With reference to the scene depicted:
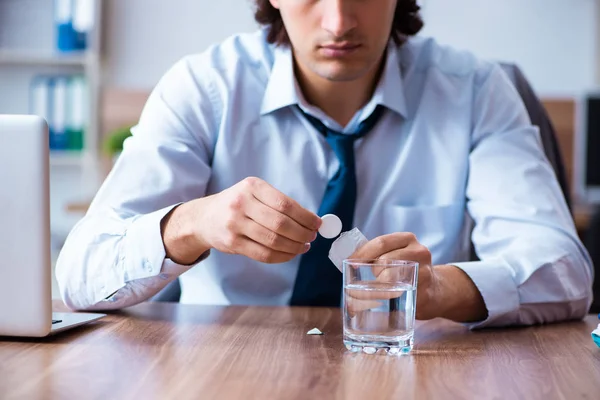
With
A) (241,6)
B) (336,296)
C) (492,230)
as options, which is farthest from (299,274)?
(241,6)

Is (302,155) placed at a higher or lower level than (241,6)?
lower

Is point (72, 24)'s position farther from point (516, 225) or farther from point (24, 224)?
point (24, 224)

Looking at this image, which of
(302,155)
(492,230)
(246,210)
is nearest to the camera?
(246,210)

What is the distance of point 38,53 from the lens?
14.0 feet

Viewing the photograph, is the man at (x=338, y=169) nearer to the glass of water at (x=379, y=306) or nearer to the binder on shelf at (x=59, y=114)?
the glass of water at (x=379, y=306)

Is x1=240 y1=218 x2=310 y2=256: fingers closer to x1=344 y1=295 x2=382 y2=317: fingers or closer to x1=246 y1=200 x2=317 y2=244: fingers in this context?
x1=246 y1=200 x2=317 y2=244: fingers

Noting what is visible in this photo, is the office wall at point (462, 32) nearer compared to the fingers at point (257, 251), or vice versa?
the fingers at point (257, 251)

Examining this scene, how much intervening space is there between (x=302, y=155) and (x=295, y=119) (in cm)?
8

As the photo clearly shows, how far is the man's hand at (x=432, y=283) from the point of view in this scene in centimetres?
108

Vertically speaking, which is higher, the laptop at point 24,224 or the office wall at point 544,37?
the office wall at point 544,37

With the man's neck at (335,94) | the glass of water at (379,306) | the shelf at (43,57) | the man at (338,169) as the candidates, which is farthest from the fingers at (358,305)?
the shelf at (43,57)

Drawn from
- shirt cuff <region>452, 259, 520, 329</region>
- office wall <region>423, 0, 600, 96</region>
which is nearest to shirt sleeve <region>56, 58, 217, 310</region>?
shirt cuff <region>452, 259, 520, 329</region>

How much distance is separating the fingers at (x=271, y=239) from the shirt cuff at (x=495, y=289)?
325mm

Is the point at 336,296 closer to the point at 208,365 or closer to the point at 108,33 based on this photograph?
the point at 208,365
